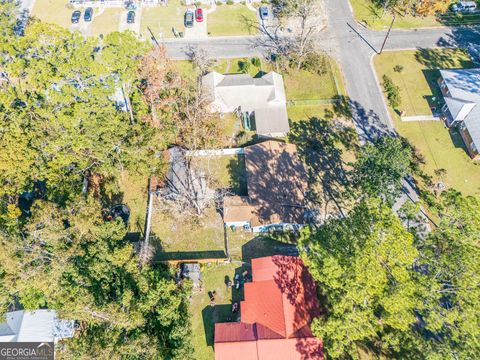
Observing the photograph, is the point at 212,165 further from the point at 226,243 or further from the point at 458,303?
the point at 458,303

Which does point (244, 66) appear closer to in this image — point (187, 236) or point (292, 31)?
point (292, 31)

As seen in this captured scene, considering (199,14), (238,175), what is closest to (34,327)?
(238,175)

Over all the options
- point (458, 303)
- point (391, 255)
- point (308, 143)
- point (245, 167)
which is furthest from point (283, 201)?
point (458, 303)

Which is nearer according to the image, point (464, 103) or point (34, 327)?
point (34, 327)

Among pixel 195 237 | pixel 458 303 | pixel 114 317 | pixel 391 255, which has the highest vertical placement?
pixel 391 255

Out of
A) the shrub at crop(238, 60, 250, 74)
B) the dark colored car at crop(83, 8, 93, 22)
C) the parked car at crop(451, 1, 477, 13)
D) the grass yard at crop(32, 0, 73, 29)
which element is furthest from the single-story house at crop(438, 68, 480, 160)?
the grass yard at crop(32, 0, 73, 29)

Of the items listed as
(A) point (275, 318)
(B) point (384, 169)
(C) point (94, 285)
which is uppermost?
(B) point (384, 169)
